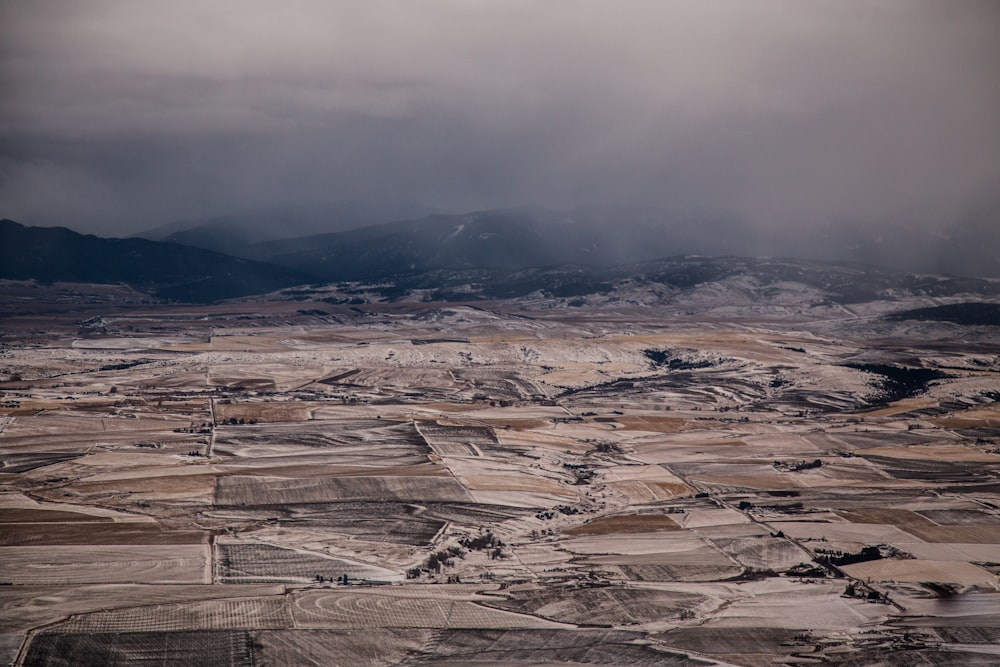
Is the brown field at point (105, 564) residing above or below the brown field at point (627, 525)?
above

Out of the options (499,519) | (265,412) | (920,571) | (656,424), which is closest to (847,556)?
(920,571)

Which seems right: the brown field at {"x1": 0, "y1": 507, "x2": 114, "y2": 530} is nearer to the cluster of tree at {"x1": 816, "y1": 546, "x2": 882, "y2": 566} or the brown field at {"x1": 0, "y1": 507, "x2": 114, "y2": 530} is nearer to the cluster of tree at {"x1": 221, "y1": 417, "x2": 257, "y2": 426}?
the cluster of tree at {"x1": 221, "y1": 417, "x2": 257, "y2": 426}

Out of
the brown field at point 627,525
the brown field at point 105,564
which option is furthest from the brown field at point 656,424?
the brown field at point 105,564

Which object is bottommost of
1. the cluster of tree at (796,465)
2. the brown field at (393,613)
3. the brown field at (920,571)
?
the brown field at (920,571)

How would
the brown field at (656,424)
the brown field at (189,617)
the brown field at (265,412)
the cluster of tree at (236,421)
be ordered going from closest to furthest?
the brown field at (189,617) < the cluster of tree at (236,421) < the brown field at (656,424) < the brown field at (265,412)

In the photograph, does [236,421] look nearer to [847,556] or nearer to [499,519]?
[499,519]

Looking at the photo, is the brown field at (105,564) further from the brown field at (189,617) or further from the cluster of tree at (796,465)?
the cluster of tree at (796,465)

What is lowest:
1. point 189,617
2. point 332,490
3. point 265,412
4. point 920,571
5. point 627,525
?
point 920,571

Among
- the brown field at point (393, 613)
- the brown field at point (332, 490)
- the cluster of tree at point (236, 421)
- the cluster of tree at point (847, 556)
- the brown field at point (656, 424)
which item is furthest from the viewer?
the brown field at point (656, 424)

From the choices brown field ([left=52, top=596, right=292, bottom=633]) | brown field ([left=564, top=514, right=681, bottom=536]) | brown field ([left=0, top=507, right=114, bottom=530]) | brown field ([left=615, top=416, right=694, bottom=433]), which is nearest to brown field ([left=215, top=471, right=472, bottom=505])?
brown field ([left=0, top=507, right=114, bottom=530])
